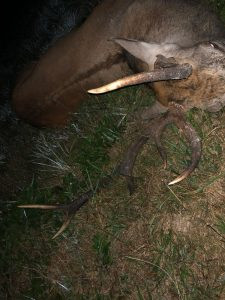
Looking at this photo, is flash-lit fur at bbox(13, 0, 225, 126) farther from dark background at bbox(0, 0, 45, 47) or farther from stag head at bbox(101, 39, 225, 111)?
dark background at bbox(0, 0, 45, 47)

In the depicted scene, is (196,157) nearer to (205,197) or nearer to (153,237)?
(205,197)

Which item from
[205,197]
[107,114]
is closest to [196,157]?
[205,197]

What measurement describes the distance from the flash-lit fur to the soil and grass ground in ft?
1.39

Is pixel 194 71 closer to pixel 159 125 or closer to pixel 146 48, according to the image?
pixel 146 48

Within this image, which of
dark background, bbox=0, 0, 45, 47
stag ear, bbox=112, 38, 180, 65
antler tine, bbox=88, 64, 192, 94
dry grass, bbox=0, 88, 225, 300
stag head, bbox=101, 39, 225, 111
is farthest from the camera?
dark background, bbox=0, 0, 45, 47

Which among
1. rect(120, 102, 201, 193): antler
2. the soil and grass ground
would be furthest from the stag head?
the soil and grass ground

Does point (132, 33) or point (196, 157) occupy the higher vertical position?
point (132, 33)

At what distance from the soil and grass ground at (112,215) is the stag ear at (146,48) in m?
0.85

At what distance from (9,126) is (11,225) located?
4.20ft

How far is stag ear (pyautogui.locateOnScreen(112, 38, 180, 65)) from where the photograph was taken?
355cm

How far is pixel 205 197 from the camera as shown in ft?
14.0

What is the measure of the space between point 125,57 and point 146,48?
0.52 metres

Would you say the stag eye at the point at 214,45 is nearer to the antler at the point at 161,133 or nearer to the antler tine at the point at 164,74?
the antler tine at the point at 164,74

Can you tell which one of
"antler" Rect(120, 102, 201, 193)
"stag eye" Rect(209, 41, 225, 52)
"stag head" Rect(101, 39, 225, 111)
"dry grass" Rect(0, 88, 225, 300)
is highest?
"stag eye" Rect(209, 41, 225, 52)
